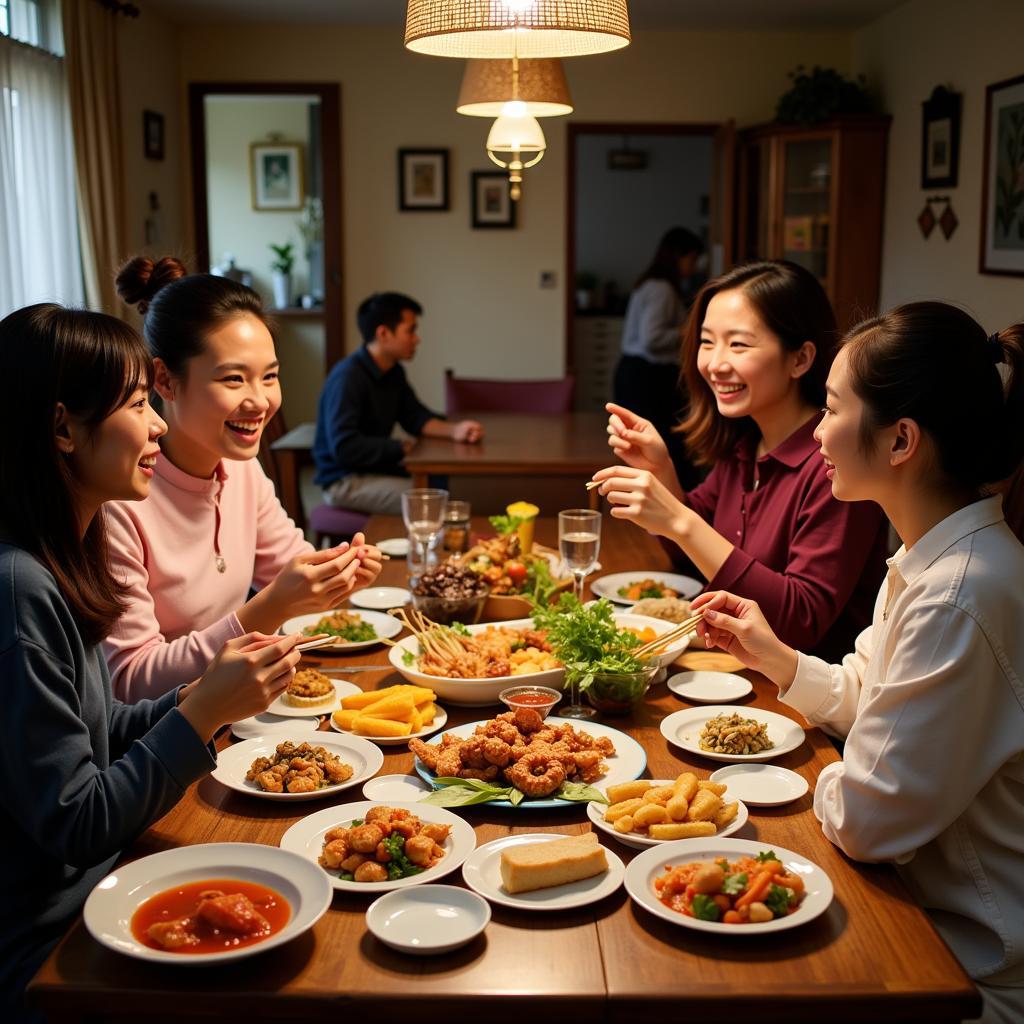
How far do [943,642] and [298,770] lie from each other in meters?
0.85

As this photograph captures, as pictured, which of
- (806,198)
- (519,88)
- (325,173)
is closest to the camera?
(519,88)

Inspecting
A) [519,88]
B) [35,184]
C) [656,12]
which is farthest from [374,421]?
[656,12]

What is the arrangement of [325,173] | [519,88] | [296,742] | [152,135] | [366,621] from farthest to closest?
1. [325,173]
2. [152,135]
3. [519,88]
4. [366,621]
5. [296,742]

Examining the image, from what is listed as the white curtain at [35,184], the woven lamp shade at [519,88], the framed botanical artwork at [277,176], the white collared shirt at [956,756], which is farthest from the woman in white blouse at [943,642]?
the framed botanical artwork at [277,176]

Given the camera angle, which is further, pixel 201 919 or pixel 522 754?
pixel 522 754

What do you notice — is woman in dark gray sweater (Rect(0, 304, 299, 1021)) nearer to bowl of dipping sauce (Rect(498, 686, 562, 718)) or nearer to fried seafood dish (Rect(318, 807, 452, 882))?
fried seafood dish (Rect(318, 807, 452, 882))

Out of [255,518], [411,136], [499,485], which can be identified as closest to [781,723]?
[255,518]

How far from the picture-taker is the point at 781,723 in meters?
1.80

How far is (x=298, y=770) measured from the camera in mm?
1593

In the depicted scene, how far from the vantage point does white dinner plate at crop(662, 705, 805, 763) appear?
1687mm

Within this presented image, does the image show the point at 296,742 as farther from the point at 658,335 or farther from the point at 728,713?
the point at 658,335

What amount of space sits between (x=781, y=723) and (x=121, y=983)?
103cm

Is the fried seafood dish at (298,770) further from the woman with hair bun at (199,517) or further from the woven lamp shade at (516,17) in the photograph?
the woven lamp shade at (516,17)

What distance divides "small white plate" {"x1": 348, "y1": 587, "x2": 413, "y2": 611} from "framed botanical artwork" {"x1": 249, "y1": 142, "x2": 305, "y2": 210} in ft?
25.8
